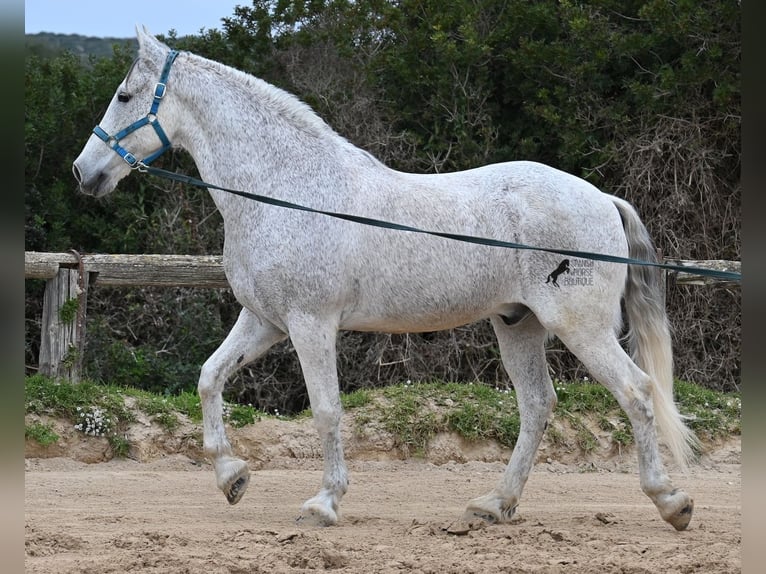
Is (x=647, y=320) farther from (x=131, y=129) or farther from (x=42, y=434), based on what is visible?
(x=42, y=434)

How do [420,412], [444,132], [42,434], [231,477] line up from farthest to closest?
[444,132] → [420,412] → [42,434] → [231,477]

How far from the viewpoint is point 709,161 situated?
9.10 meters

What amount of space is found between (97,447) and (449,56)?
506 centimetres

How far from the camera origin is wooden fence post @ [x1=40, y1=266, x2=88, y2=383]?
6.97 m

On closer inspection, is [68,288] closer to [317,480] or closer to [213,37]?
[317,480]

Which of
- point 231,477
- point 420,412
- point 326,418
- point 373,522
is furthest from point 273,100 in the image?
point 420,412

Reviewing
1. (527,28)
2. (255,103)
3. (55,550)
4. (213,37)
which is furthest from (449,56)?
(55,550)

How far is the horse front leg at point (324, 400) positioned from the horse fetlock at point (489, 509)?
2.13ft

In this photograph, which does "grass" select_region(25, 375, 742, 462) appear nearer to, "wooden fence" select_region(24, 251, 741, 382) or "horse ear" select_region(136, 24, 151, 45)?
"wooden fence" select_region(24, 251, 741, 382)

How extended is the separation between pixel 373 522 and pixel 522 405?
0.99 m

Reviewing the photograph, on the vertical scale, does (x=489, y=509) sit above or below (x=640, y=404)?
below

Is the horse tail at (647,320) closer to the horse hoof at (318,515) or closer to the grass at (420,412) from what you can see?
the horse hoof at (318,515)

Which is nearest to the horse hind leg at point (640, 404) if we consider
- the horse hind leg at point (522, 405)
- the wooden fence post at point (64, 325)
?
the horse hind leg at point (522, 405)

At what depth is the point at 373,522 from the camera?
4.78 metres
